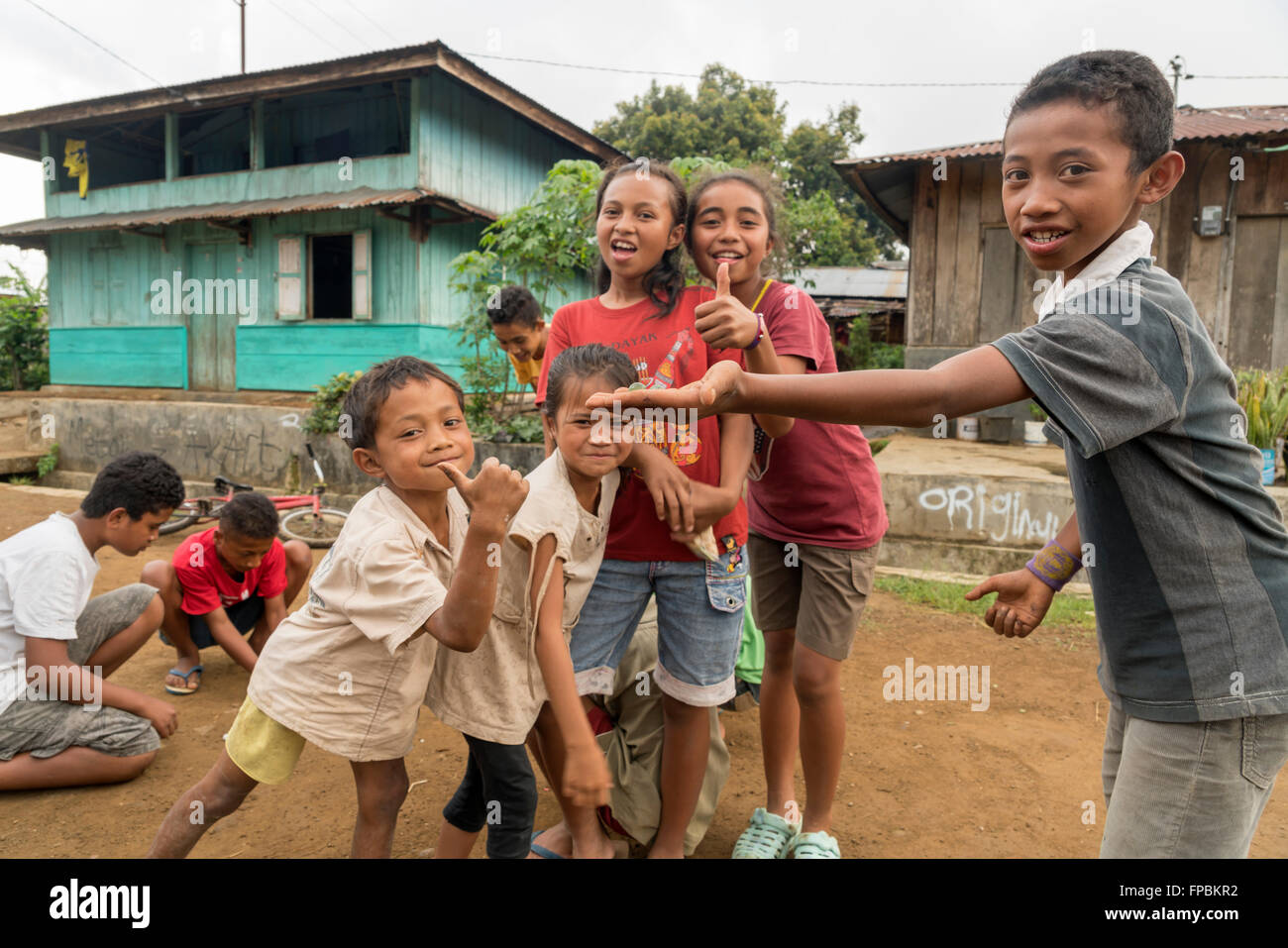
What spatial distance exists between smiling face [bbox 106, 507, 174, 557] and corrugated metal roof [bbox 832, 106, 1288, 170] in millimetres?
8663

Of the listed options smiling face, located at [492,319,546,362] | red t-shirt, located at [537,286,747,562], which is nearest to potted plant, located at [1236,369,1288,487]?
smiling face, located at [492,319,546,362]

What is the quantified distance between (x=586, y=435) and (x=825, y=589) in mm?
861

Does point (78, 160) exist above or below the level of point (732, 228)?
above

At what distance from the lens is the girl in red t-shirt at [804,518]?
224 cm

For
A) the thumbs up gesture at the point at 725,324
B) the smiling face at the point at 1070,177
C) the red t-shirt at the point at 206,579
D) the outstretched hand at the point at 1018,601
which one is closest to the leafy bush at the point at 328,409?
the red t-shirt at the point at 206,579

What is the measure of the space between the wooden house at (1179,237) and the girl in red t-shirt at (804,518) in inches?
297

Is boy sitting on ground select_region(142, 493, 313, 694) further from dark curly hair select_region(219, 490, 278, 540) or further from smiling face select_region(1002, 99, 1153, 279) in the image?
smiling face select_region(1002, 99, 1153, 279)

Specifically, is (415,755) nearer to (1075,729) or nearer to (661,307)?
(661,307)

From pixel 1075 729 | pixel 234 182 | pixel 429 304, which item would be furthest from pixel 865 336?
pixel 1075 729

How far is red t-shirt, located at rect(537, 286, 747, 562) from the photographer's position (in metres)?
2.13

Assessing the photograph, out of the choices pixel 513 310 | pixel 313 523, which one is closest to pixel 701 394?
pixel 513 310

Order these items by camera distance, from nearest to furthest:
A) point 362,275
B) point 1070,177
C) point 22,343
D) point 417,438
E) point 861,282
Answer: point 1070,177 < point 417,438 < point 362,275 < point 22,343 < point 861,282

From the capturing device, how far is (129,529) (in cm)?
286

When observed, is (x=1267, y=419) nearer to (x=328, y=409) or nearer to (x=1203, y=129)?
(x=1203, y=129)
